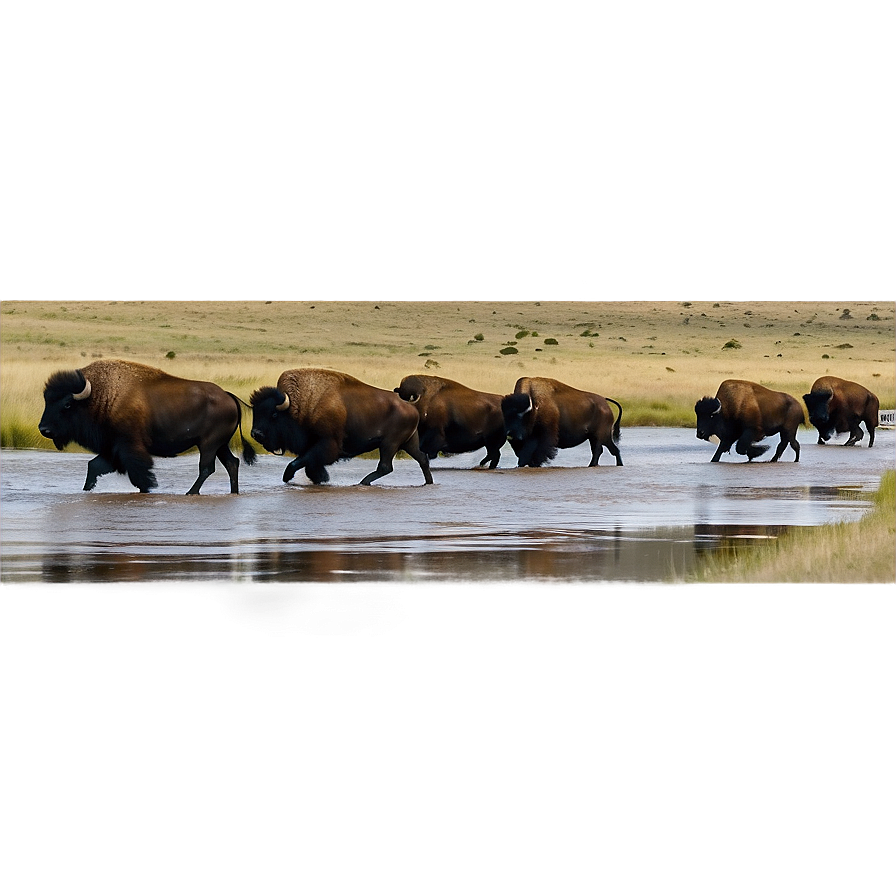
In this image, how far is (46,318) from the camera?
15.0 m

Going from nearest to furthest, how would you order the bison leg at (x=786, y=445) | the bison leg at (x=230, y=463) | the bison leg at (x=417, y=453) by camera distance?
the bison leg at (x=230, y=463) < the bison leg at (x=417, y=453) < the bison leg at (x=786, y=445)

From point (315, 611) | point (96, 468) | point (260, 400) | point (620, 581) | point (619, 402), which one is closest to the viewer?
point (315, 611)

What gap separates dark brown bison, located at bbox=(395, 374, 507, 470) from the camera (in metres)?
15.6

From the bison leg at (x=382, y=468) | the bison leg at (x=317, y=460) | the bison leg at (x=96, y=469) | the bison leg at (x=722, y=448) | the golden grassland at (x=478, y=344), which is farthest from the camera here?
the bison leg at (x=722, y=448)

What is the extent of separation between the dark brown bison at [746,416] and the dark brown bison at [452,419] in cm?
224

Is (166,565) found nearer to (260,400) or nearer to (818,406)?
(260,400)

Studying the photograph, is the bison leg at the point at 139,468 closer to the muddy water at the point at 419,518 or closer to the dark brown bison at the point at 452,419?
the muddy water at the point at 419,518

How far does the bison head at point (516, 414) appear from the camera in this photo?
1566 cm

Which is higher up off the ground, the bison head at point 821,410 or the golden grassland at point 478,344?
the golden grassland at point 478,344

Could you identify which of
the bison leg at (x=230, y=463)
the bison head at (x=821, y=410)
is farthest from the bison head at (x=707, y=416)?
the bison leg at (x=230, y=463)

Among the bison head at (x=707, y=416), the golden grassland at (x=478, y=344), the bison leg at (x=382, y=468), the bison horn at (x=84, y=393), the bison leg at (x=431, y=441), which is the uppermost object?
the golden grassland at (x=478, y=344)

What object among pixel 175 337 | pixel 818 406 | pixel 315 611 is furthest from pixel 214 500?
pixel 818 406

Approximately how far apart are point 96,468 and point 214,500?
1095 mm

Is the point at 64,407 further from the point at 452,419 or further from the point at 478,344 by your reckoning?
the point at 478,344
